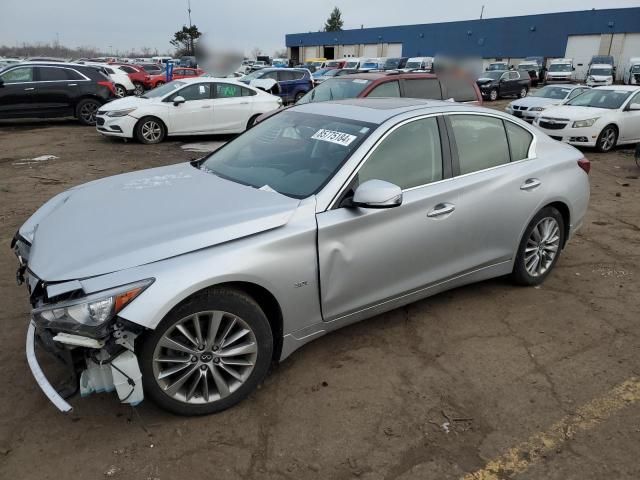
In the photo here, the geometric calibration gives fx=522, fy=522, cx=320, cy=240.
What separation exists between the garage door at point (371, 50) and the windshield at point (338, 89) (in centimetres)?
5519

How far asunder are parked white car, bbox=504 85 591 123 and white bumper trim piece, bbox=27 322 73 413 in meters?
14.7

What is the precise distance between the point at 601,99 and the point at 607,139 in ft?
3.84

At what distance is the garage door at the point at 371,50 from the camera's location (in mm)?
62106

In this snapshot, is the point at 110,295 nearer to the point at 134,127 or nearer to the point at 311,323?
the point at 311,323

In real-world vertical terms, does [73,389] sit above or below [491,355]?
above

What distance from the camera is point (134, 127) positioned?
11.5m

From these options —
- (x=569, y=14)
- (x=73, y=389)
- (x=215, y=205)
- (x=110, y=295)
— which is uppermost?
(x=569, y=14)

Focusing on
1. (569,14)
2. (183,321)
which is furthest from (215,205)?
(569,14)

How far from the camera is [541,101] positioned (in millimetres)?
15586

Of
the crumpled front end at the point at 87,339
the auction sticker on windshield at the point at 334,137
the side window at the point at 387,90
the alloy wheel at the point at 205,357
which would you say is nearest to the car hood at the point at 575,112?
the side window at the point at 387,90

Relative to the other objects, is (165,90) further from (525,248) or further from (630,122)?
(630,122)

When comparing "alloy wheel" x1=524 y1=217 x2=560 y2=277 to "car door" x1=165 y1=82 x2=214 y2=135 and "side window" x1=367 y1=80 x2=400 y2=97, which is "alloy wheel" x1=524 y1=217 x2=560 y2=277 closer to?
"side window" x1=367 y1=80 x2=400 y2=97

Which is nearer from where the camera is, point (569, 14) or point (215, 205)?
point (215, 205)

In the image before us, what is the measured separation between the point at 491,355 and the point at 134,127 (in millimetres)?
10105
